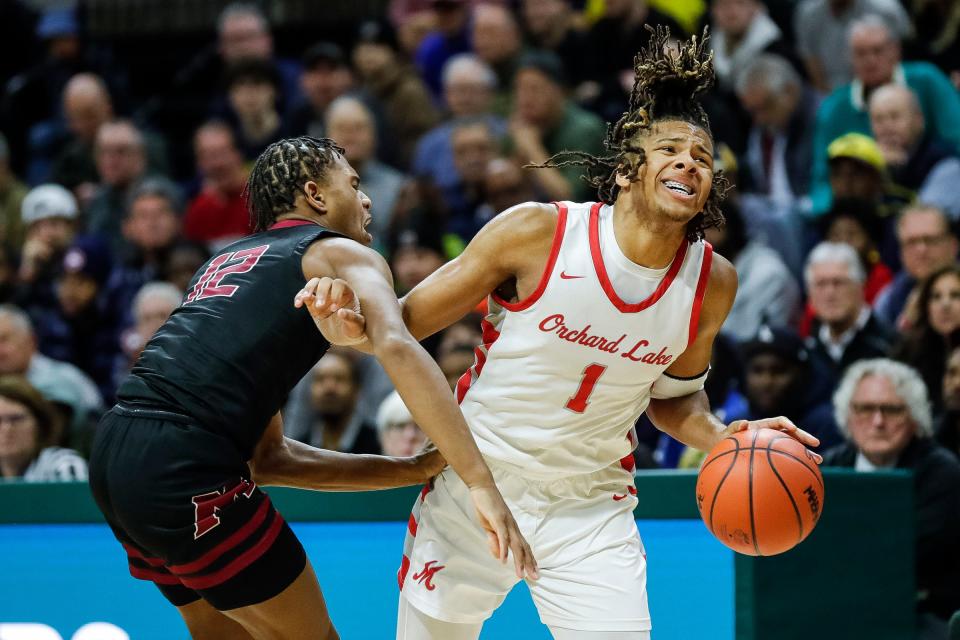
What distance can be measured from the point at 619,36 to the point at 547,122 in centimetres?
104

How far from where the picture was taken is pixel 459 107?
29.9ft

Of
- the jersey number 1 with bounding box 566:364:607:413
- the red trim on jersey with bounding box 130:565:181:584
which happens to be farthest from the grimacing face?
the red trim on jersey with bounding box 130:565:181:584

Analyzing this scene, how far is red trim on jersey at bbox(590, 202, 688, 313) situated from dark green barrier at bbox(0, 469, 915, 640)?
1153 millimetres

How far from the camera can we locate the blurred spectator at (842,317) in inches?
270

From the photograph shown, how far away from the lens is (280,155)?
153 inches

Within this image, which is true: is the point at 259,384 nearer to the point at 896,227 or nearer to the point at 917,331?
the point at 917,331

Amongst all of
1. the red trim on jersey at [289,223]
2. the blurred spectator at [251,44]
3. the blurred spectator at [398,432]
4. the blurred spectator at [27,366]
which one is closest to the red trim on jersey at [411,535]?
the red trim on jersey at [289,223]

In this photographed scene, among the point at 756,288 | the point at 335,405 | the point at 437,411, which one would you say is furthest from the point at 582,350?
the point at 756,288

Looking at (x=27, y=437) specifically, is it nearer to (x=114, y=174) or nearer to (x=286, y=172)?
(x=286, y=172)

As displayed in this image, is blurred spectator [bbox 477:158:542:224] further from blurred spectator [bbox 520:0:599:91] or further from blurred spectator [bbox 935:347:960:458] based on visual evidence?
blurred spectator [bbox 935:347:960:458]

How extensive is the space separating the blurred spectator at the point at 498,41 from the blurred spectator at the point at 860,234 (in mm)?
2555

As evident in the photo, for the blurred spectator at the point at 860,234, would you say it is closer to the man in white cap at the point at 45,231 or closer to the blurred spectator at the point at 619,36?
the blurred spectator at the point at 619,36

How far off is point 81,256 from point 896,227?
16.2 feet

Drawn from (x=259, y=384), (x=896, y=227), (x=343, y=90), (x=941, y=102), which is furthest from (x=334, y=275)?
(x=343, y=90)
